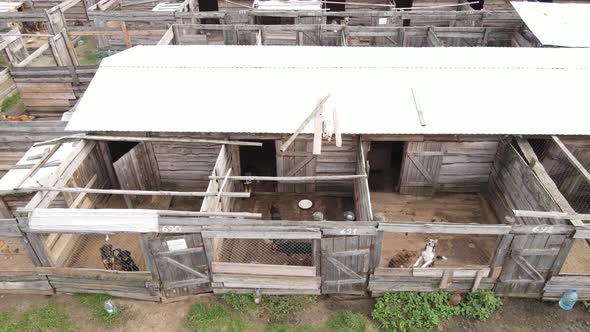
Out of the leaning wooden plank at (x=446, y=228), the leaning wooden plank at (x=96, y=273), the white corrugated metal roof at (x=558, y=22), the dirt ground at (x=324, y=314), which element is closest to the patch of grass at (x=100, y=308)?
the dirt ground at (x=324, y=314)

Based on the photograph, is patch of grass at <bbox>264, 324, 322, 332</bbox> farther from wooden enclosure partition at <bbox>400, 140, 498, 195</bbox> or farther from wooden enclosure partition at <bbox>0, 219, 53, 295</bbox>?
wooden enclosure partition at <bbox>0, 219, 53, 295</bbox>

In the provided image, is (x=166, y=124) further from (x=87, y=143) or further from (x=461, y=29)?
(x=461, y=29)

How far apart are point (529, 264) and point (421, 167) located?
4.75 meters

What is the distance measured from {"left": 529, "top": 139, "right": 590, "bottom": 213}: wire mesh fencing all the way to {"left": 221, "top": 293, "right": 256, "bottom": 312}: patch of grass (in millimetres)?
10610

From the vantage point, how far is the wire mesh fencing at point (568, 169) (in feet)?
45.5

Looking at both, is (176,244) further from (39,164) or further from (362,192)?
(362,192)

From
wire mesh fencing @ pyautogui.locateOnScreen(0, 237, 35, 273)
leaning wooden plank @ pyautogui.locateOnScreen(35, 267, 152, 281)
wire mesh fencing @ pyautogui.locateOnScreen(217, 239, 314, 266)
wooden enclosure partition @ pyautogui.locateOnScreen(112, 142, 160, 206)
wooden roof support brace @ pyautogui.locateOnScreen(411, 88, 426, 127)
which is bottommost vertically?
wire mesh fencing @ pyautogui.locateOnScreen(0, 237, 35, 273)

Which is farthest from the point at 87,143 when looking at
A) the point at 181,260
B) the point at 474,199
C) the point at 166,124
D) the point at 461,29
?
the point at 461,29

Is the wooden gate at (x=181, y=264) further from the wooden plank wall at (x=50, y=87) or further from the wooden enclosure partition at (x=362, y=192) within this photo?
the wooden plank wall at (x=50, y=87)

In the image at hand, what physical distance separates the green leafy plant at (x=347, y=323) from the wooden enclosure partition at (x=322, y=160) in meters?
5.01

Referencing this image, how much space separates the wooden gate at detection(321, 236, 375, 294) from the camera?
1089 cm

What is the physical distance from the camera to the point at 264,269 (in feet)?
37.9

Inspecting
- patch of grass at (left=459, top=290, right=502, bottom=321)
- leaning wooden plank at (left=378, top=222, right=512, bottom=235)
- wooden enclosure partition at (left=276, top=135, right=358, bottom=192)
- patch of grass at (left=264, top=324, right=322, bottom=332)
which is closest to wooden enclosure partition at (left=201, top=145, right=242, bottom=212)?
wooden enclosure partition at (left=276, top=135, right=358, bottom=192)

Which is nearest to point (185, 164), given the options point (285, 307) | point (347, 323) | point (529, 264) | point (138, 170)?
point (138, 170)
